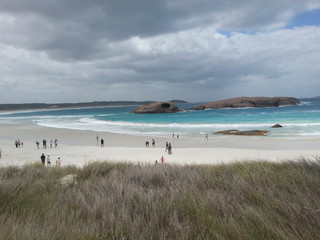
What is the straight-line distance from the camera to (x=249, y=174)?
4.82 meters

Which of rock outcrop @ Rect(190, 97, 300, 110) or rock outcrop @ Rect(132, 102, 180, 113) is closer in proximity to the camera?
rock outcrop @ Rect(132, 102, 180, 113)

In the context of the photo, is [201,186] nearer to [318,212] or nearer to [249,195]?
[249,195]

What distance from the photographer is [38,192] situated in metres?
4.13

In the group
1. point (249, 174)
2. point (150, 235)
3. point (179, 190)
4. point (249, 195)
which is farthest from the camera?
point (249, 174)

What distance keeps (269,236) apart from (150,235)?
1226 millimetres

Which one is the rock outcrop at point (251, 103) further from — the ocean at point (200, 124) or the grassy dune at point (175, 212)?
the grassy dune at point (175, 212)

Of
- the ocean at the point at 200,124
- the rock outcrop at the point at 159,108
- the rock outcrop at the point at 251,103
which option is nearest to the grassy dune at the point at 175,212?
the ocean at the point at 200,124

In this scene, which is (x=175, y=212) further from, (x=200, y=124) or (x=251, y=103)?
(x=251, y=103)

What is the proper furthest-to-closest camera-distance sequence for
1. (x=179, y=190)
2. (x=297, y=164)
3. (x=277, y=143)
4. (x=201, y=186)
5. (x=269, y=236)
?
1. (x=277, y=143)
2. (x=297, y=164)
3. (x=201, y=186)
4. (x=179, y=190)
5. (x=269, y=236)

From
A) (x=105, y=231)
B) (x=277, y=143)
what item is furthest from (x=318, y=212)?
(x=277, y=143)

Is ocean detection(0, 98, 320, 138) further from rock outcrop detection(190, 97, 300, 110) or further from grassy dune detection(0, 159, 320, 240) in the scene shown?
rock outcrop detection(190, 97, 300, 110)

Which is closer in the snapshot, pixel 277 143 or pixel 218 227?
pixel 218 227

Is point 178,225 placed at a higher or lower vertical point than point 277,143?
higher

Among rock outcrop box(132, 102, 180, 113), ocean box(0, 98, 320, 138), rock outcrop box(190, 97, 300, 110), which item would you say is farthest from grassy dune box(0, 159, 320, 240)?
rock outcrop box(190, 97, 300, 110)
